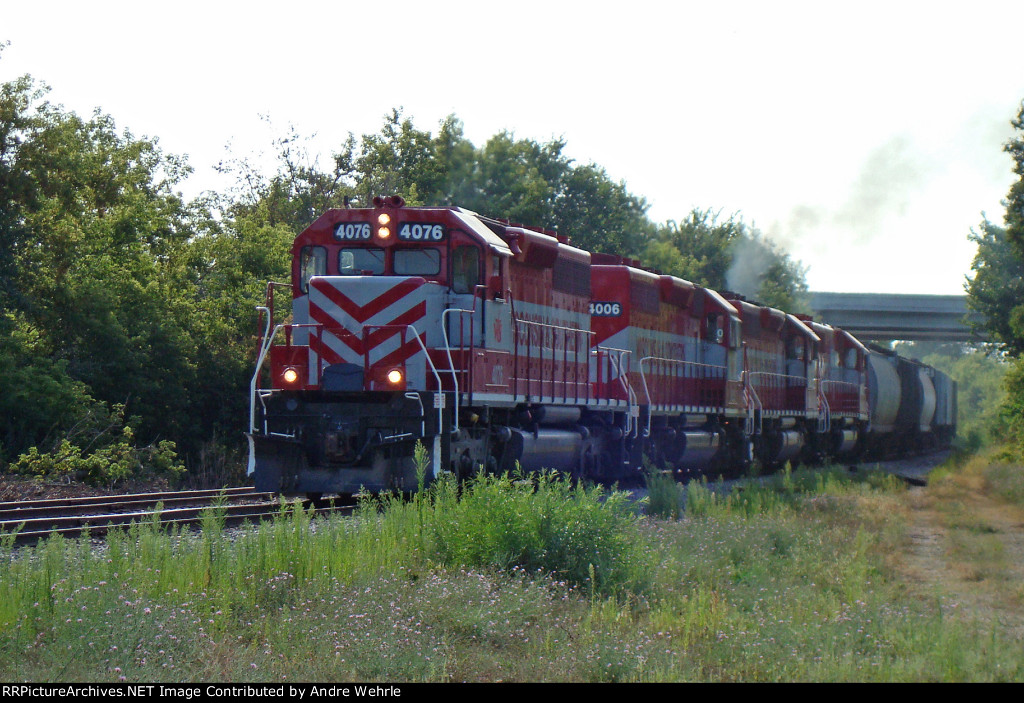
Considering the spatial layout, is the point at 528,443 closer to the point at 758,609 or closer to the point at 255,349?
the point at 758,609

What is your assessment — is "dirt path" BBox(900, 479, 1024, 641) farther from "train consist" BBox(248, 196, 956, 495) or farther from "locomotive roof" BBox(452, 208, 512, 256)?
"locomotive roof" BBox(452, 208, 512, 256)

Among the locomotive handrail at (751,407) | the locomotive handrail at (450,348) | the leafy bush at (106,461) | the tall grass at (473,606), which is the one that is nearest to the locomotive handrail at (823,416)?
the locomotive handrail at (751,407)

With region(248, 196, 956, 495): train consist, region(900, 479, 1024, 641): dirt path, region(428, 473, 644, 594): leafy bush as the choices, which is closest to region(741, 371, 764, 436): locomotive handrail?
region(248, 196, 956, 495): train consist

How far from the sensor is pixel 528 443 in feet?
44.9

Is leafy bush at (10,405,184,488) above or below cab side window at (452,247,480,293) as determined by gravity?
below

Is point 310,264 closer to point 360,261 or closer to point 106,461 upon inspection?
point 360,261

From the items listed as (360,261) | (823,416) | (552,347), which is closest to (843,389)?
(823,416)

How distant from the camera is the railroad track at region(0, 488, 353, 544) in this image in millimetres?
10305

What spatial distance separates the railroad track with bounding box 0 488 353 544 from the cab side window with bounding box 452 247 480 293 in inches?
114

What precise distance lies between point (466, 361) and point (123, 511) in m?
4.50

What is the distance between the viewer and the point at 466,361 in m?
12.4

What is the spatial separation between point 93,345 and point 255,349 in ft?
13.9

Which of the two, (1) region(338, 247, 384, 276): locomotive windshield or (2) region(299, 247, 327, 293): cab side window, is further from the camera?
(2) region(299, 247, 327, 293): cab side window
